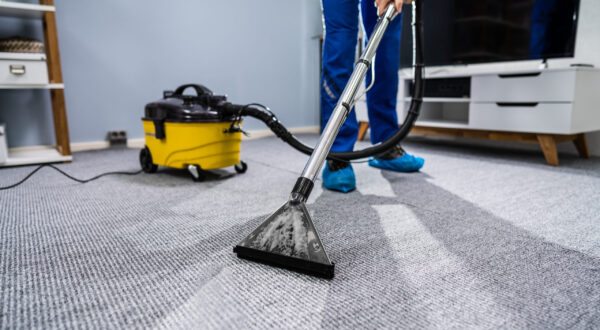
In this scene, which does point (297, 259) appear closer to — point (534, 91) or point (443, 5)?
point (534, 91)

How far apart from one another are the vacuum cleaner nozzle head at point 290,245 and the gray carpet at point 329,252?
20 millimetres

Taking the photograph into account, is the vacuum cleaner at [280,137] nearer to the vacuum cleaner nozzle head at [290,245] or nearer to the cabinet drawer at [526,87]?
the vacuum cleaner nozzle head at [290,245]

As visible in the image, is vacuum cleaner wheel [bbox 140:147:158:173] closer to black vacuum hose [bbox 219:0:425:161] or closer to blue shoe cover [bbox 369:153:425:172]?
black vacuum hose [bbox 219:0:425:161]

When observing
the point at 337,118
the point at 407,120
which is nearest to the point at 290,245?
the point at 337,118

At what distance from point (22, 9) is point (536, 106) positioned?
7.34 ft

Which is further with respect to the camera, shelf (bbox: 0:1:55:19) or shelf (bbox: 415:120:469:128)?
shelf (bbox: 415:120:469:128)

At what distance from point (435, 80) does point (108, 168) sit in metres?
1.68

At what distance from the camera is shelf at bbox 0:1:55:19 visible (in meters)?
1.52

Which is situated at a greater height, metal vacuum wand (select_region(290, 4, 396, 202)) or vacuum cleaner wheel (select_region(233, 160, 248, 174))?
metal vacuum wand (select_region(290, 4, 396, 202))

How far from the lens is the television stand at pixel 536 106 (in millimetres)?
1545

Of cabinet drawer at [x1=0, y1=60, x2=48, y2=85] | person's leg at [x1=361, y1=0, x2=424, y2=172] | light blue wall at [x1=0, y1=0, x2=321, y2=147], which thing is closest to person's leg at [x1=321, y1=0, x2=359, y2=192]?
person's leg at [x1=361, y1=0, x2=424, y2=172]

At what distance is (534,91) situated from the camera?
163 centimetres

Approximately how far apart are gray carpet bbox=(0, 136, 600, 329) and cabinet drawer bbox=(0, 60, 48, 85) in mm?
483

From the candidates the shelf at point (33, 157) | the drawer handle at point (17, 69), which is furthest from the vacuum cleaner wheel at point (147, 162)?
the drawer handle at point (17, 69)
